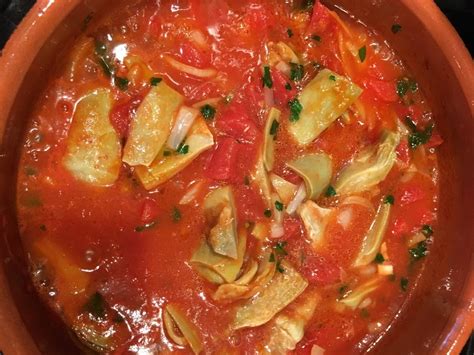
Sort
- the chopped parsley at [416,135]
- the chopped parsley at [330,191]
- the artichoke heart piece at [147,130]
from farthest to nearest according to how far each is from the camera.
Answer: the chopped parsley at [416,135] < the chopped parsley at [330,191] < the artichoke heart piece at [147,130]

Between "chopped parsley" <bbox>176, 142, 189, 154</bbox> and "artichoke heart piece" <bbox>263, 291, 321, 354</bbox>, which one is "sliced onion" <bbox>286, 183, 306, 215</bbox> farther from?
"chopped parsley" <bbox>176, 142, 189, 154</bbox>

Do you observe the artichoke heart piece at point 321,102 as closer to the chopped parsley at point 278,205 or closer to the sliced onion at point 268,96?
the sliced onion at point 268,96

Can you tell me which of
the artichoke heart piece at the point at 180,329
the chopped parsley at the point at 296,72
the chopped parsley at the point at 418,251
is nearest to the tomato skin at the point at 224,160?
the chopped parsley at the point at 296,72

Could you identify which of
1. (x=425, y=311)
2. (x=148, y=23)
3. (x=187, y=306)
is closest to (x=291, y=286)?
(x=187, y=306)

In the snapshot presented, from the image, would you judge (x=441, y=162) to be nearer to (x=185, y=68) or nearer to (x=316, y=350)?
(x=316, y=350)

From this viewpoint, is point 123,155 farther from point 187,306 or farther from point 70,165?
point 187,306

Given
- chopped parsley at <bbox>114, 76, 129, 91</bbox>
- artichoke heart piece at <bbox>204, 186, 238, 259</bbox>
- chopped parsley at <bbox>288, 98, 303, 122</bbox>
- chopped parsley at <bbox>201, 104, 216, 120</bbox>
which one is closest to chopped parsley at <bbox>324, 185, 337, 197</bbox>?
chopped parsley at <bbox>288, 98, 303, 122</bbox>

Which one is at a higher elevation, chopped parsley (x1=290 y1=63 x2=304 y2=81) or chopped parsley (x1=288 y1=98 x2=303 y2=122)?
chopped parsley (x1=290 y1=63 x2=304 y2=81)
